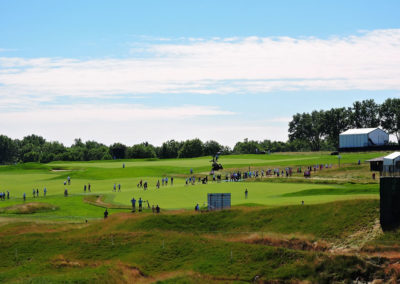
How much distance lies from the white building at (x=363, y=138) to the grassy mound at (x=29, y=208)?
9977cm

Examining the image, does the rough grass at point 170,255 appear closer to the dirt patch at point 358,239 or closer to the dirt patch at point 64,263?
the dirt patch at point 64,263

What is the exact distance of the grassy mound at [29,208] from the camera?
78.3m

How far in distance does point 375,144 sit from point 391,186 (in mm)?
109121

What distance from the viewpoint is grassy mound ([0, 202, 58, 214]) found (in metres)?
78.3

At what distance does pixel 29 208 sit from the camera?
79.2 meters

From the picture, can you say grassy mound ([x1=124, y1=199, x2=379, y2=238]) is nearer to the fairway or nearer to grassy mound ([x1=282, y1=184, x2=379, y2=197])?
the fairway

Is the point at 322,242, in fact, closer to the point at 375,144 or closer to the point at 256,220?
the point at 256,220

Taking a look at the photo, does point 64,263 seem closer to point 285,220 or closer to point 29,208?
point 285,220

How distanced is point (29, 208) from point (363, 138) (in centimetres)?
10355

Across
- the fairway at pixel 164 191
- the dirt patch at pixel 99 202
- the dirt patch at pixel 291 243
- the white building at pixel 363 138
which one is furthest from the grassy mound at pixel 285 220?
the white building at pixel 363 138

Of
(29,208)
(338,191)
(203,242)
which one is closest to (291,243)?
(203,242)

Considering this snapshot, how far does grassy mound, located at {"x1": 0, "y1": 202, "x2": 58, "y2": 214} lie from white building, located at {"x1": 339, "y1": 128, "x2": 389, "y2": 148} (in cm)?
9977

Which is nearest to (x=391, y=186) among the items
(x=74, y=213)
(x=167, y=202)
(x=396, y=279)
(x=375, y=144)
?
(x=396, y=279)

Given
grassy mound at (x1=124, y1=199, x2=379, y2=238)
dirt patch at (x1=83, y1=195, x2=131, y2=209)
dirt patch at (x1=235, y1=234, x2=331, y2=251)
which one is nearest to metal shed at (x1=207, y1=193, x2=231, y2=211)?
grassy mound at (x1=124, y1=199, x2=379, y2=238)
